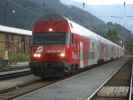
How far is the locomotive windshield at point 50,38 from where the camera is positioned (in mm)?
25344

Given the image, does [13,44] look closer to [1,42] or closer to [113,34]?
[1,42]

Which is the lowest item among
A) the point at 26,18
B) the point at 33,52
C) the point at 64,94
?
the point at 64,94

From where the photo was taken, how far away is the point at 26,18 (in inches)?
3514

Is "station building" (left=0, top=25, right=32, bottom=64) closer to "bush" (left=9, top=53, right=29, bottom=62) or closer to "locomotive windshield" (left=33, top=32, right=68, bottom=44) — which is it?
"bush" (left=9, top=53, right=29, bottom=62)

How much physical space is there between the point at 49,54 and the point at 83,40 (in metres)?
6.98

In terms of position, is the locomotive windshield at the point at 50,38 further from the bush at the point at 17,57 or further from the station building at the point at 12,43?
the bush at the point at 17,57

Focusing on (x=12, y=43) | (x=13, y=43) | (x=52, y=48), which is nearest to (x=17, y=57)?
(x=13, y=43)

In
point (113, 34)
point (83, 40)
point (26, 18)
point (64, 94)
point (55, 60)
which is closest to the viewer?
point (64, 94)

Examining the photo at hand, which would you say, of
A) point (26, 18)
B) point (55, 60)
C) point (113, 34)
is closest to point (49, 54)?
point (55, 60)

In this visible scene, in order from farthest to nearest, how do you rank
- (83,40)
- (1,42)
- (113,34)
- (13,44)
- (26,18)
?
1. (113,34)
2. (26,18)
3. (13,44)
4. (1,42)
5. (83,40)

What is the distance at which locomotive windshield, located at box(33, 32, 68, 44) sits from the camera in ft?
83.1

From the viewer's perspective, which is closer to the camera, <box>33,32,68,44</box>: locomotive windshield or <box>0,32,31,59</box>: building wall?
<box>33,32,68,44</box>: locomotive windshield

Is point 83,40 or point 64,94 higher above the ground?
point 83,40

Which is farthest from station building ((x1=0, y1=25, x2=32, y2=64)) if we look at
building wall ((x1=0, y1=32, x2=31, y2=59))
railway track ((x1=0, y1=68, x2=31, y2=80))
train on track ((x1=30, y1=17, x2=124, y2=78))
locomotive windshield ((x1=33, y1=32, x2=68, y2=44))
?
locomotive windshield ((x1=33, y1=32, x2=68, y2=44))
